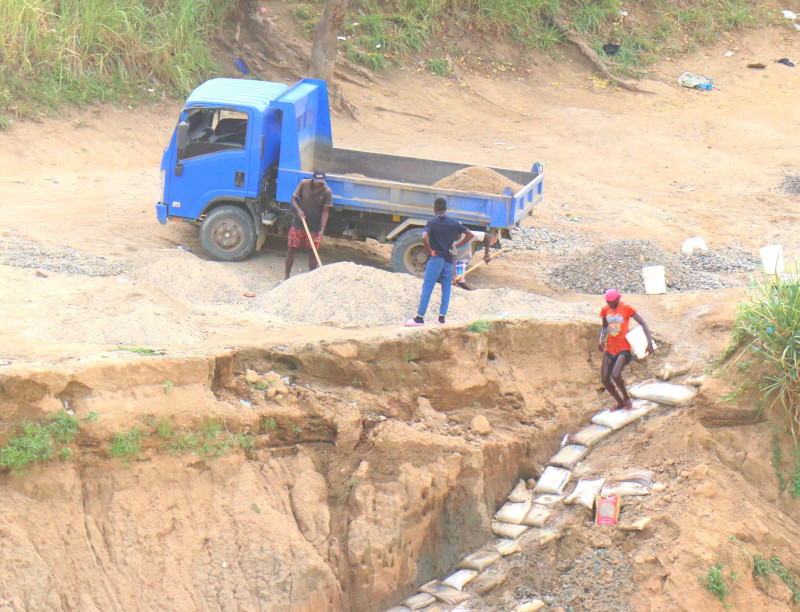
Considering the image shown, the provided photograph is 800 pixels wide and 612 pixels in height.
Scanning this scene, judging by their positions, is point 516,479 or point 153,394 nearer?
point 153,394

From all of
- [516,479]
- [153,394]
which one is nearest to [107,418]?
[153,394]

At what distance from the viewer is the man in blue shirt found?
354 inches

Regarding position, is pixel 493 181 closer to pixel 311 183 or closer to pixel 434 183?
pixel 434 183

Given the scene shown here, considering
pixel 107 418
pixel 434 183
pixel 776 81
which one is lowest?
pixel 107 418

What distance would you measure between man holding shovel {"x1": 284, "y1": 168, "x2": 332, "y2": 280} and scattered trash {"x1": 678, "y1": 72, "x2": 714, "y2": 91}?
→ 1340 cm

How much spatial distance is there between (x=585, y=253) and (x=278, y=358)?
6.93m

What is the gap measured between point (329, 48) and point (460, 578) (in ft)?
43.2

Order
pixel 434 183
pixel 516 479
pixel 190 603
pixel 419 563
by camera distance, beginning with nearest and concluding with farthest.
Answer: pixel 190 603 < pixel 419 563 < pixel 516 479 < pixel 434 183

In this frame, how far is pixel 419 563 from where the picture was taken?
23.2ft

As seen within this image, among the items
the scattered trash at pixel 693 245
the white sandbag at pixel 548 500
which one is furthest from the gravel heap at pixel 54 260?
the scattered trash at pixel 693 245

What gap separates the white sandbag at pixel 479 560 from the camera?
22.8 feet

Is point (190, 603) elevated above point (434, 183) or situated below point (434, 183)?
below

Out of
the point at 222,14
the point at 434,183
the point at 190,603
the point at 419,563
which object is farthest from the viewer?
the point at 222,14

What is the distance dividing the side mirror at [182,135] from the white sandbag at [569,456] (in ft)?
20.4
